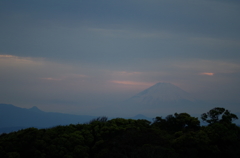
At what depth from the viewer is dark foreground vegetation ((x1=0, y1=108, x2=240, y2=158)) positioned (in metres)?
17.5

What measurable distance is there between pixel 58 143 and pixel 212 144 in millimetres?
11874

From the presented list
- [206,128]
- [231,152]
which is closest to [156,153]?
[231,152]

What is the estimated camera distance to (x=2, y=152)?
19.0 metres

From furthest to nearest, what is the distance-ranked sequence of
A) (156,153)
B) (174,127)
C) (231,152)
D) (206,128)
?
(174,127)
(206,128)
(231,152)
(156,153)

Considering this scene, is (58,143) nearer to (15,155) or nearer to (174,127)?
(15,155)

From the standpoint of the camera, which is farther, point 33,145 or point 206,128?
point 206,128

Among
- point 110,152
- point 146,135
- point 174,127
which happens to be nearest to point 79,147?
point 110,152

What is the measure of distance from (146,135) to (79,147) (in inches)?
205

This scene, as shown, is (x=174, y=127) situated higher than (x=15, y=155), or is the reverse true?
(x=174, y=127)

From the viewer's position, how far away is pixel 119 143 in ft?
60.1

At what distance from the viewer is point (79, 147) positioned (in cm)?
1967

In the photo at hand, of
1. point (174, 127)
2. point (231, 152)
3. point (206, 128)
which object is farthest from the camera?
point (174, 127)

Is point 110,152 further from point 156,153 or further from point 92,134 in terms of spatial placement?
point 92,134

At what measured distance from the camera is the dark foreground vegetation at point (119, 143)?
17.5 meters
